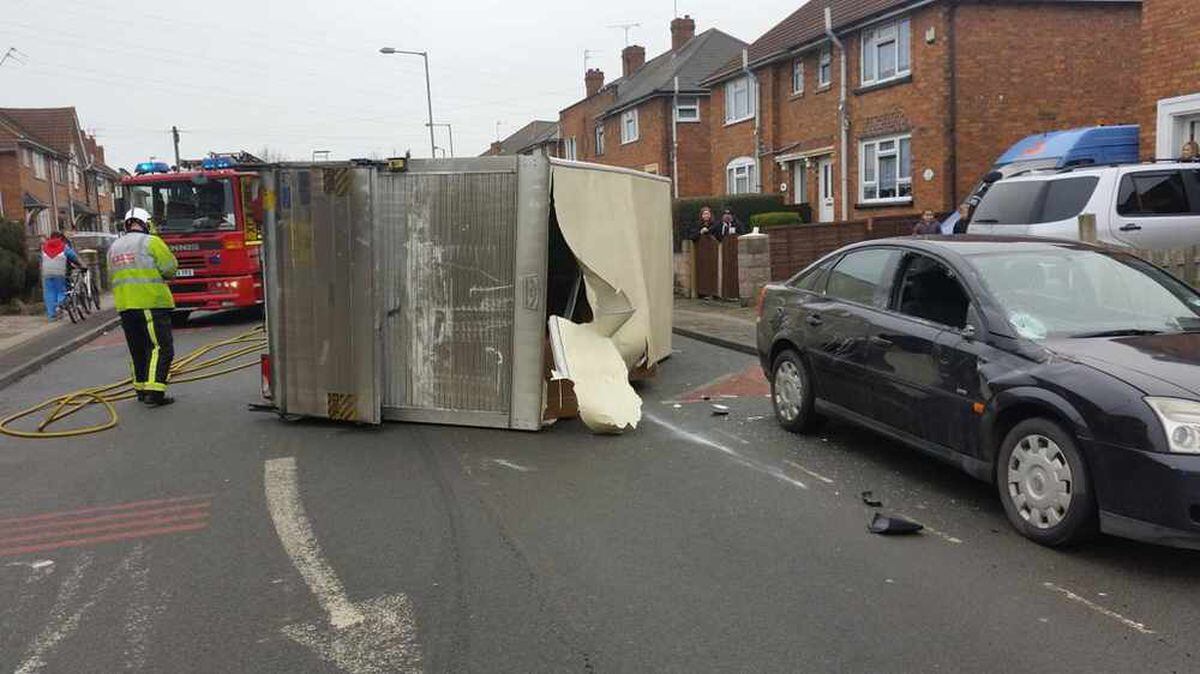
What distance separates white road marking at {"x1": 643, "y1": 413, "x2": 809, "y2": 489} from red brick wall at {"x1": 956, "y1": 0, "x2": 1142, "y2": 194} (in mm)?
14384

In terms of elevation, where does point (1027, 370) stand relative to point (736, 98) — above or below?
below

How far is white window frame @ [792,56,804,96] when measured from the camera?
82.7 ft

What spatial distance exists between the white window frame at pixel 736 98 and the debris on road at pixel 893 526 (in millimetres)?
24320

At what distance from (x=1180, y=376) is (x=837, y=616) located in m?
2.00

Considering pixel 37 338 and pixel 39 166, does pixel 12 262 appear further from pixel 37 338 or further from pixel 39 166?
pixel 39 166

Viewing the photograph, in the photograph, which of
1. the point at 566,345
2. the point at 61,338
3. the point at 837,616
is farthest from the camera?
the point at 61,338

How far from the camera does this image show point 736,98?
29375 millimetres

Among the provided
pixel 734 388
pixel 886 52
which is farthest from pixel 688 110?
pixel 734 388

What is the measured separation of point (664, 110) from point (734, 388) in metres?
28.7

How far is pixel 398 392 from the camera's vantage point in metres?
7.77

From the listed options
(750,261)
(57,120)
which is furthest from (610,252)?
(57,120)

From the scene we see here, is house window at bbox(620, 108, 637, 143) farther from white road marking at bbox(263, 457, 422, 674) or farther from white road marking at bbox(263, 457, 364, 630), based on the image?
white road marking at bbox(263, 457, 422, 674)

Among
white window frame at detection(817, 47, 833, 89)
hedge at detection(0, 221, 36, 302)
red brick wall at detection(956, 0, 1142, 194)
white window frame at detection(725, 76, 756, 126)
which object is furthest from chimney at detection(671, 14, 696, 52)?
hedge at detection(0, 221, 36, 302)

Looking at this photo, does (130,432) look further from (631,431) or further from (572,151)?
(572,151)
